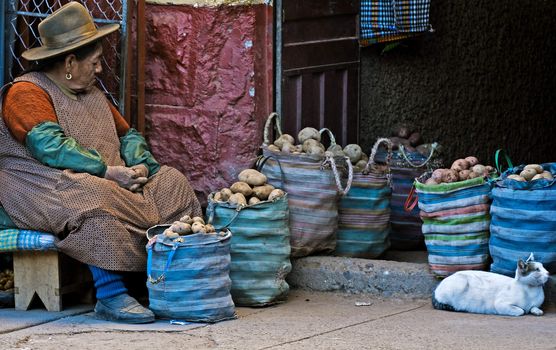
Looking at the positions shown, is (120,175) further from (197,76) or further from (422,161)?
(422,161)

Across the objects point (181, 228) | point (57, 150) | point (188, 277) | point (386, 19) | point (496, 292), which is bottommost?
point (496, 292)

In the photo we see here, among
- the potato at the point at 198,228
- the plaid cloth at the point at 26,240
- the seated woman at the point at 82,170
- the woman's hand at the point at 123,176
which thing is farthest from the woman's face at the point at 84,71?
the potato at the point at 198,228

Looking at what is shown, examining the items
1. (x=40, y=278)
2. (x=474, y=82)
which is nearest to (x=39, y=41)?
(x=40, y=278)

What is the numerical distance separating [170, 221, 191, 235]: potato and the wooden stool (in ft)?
2.07

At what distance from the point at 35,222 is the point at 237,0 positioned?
1.77 m

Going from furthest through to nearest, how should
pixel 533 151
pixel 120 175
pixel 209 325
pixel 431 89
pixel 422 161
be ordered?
pixel 533 151 < pixel 431 89 < pixel 422 161 < pixel 120 175 < pixel 209 325

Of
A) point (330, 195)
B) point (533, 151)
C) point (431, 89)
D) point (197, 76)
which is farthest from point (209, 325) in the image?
point (533, 151)

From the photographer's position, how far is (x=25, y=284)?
5.59m

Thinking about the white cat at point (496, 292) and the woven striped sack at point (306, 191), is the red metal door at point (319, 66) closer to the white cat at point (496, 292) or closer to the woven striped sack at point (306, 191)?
the woven striped sack at point (306, 191)

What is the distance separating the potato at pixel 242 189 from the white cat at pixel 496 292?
115 cm

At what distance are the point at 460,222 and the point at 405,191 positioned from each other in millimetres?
1251

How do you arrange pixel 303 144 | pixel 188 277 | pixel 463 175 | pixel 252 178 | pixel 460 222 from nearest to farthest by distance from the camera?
pixel 188 277 → pixel 460 222 → pixel 463 175 → pixel 252 178 → pixel 303 144

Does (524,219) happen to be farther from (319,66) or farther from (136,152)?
(136,152)

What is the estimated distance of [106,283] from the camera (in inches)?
213
